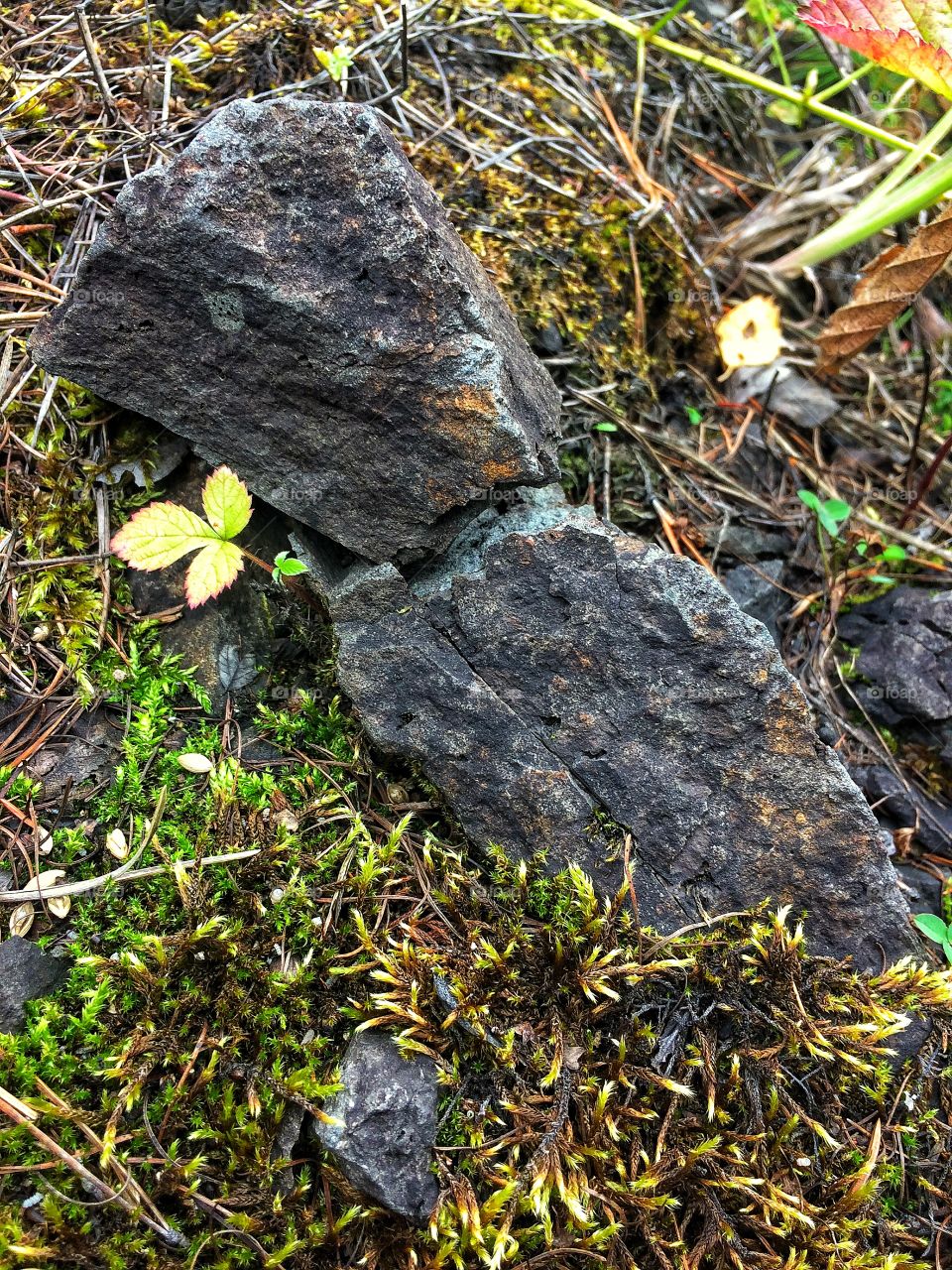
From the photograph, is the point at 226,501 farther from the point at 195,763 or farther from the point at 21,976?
the point at 21,976

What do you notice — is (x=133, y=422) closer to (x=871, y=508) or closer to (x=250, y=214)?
(x=250, y=214)

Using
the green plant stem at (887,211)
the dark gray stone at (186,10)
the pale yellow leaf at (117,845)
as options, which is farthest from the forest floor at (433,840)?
the green plant stem at (887,211)

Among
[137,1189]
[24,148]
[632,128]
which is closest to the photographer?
[137,1189]

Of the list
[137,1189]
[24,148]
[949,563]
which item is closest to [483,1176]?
[137,1189]

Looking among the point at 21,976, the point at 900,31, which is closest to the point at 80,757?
the point at 21,976

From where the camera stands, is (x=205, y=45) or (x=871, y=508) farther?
(x=871, y=508)

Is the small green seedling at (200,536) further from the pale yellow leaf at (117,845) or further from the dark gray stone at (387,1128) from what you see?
the dark gray stone at (387,1128)

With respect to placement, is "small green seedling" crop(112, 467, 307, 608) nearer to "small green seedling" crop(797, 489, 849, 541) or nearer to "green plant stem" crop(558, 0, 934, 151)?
"small green seedling" crop(797, 489, 849, 541)

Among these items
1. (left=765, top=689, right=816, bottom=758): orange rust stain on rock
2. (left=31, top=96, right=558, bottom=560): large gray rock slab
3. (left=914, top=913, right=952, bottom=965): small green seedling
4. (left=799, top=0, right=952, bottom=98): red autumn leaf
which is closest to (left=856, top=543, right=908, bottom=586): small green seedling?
(left=765, top=689, right=816, bottom=758): orange rust stain on rock
